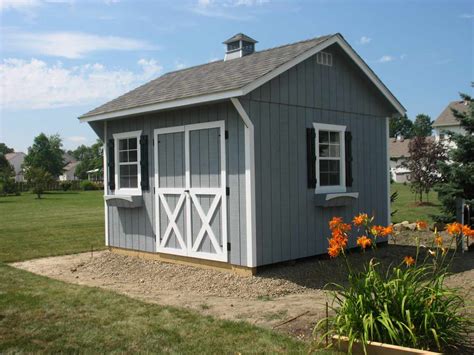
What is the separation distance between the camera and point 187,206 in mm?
8547

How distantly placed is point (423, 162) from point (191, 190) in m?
16.8

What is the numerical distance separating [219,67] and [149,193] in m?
2.79

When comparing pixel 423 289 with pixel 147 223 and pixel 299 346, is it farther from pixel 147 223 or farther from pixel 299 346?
pixel 147 223

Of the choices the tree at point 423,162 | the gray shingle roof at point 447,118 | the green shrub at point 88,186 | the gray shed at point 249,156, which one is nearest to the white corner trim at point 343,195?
the gray shed at point 249,156

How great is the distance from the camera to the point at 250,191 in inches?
298

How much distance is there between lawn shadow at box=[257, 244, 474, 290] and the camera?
756 centimetres

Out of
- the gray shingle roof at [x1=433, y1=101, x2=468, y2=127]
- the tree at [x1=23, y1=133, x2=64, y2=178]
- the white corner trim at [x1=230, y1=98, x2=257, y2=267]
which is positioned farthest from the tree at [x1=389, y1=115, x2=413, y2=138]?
the white corner trim at [x1=230, y1=98, x2=257, y2=267]

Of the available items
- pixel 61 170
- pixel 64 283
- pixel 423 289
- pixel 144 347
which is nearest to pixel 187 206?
pixel 64 283

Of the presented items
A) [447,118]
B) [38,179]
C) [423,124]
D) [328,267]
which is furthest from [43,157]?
[423,124]

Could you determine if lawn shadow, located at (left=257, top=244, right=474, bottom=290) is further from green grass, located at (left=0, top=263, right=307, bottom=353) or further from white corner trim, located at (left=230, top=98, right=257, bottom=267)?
green grass, located at (left=0, top=263, right=307, bottom=353)

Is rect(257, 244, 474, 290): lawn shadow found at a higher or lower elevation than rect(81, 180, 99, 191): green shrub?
lower

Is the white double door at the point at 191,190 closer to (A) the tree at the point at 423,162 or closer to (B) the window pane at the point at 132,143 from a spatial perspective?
(B) the window pane at the point at 132,143

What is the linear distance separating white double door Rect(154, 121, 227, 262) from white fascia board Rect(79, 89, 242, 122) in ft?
1.42

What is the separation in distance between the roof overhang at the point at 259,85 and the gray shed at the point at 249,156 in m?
0.02
